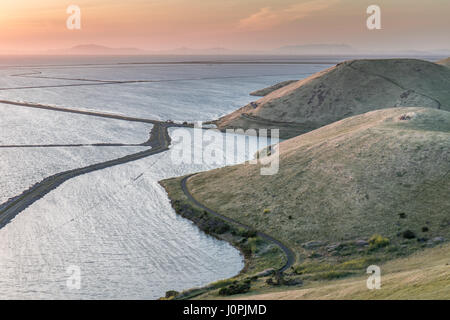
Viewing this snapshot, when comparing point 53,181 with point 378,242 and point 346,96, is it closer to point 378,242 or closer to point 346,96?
point 378,242

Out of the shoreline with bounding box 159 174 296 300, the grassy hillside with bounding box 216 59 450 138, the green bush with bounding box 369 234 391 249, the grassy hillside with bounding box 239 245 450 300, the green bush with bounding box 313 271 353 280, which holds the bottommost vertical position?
the shoreline with bounding box 159 174 296 300

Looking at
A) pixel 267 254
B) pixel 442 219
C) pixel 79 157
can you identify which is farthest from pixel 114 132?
pixel 442 219

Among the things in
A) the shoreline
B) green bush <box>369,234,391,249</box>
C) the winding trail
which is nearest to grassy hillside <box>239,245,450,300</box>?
the shoreline

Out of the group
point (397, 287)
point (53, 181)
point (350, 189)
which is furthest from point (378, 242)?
point (53, 181)

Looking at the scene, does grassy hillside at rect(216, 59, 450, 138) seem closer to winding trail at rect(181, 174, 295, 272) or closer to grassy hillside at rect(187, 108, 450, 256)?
grassy hillside at rect(187, 108, 450, 256)

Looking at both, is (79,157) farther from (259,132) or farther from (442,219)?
(442,219)
